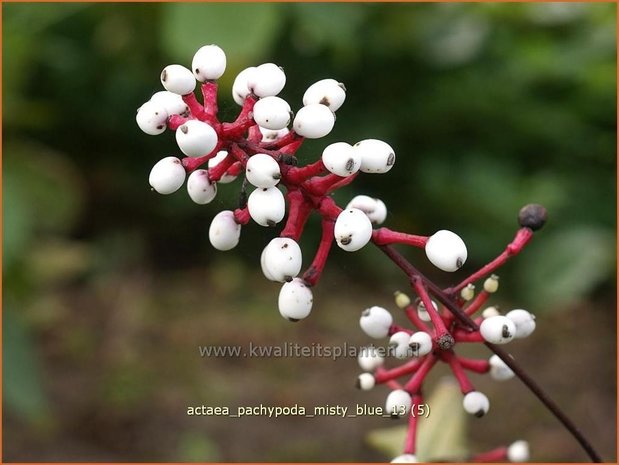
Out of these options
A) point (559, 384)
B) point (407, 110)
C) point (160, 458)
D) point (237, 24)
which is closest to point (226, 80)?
point (237, 24)

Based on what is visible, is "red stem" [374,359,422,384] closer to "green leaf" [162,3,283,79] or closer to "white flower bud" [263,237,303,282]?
"white flower bud" [263,237,303,282]

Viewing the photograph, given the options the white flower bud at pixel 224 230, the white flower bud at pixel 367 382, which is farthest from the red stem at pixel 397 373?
the white flower bud at pixel 224 230

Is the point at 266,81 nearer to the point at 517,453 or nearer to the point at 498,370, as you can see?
the point at 498,370

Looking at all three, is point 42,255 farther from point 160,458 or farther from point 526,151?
point 526,151

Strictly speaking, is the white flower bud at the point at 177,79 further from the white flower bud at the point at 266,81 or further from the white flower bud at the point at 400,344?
the white flower bud at the point at 400,344

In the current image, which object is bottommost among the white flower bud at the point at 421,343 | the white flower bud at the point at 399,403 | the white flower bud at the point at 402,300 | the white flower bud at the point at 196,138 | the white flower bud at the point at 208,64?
the white flower bud at the point at 399,403

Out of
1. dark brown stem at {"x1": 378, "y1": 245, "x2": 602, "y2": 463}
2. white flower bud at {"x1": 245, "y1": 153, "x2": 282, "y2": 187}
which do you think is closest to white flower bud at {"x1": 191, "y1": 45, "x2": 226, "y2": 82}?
white flower bud at {"x1": 245, "y1": 153, "x2": 282, "y2": 187}

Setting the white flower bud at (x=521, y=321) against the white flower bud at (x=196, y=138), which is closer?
the white flower bud at (x=196, y=138)
